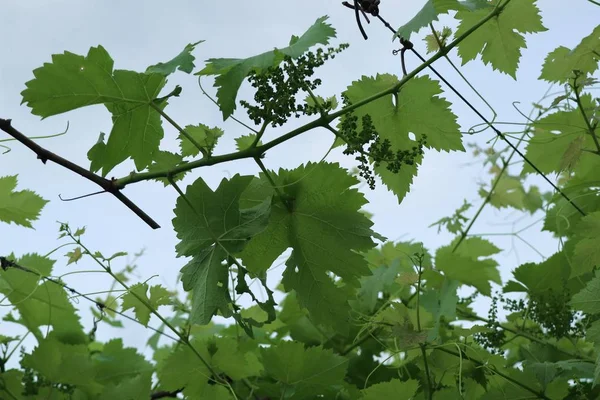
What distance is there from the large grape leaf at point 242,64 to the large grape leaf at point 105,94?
0.14 metres

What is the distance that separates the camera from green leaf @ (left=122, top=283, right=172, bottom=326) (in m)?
1.38

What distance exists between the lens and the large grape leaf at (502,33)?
4.00ft

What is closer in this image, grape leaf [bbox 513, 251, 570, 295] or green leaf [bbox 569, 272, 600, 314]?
green leaf [bbox 569, 272, 600, 314]

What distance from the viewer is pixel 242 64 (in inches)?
35.3

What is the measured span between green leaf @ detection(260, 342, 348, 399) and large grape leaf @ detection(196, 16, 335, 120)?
49cm

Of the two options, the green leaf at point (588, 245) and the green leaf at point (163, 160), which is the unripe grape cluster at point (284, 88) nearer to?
the green leaf at point (163, 160)

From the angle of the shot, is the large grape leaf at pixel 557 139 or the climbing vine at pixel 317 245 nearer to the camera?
the climbing vine at pixel 317 245

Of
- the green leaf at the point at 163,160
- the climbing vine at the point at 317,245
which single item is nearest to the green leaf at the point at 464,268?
the climbing vine at the point at 317,245

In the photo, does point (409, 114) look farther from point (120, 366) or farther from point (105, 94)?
point (120, 366)

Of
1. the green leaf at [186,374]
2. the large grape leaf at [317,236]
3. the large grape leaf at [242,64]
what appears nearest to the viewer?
the large grape leaf at [242,64]

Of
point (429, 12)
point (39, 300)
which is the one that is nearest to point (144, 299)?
point (39, 300)

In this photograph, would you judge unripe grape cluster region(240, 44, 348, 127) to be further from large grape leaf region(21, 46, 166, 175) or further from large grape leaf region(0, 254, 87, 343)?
large grape leaf region(0, 254, 87, 343)

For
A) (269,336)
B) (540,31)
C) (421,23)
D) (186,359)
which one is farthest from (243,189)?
(269,336)

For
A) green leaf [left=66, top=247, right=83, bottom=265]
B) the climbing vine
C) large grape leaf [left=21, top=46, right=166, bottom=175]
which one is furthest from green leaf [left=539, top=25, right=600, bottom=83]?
green leaf [left=66, top=247, right=83, bottom=265]
